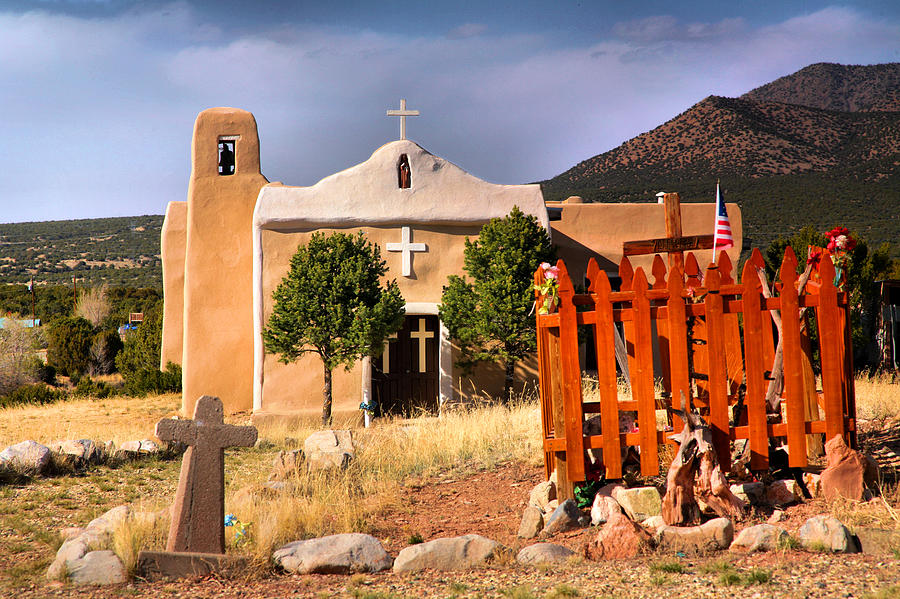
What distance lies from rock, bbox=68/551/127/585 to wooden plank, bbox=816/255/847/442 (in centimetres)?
567

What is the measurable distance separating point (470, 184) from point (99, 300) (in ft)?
89.6

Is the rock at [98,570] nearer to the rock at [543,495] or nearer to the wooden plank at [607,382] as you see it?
the rock at [543,495]

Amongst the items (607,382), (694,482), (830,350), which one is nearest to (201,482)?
(607,382)

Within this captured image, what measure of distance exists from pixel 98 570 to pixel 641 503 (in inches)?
161

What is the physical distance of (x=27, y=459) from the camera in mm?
9234

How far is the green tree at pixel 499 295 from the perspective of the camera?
13.0 metres

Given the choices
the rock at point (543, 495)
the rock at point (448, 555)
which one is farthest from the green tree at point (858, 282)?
the rock at point (448, 555)

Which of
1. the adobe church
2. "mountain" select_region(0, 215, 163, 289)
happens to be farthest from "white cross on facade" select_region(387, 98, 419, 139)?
"mountain" select_region(0, 215, 163, 289)

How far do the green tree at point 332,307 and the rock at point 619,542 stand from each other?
7.47m

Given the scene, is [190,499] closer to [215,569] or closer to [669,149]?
[215,569]

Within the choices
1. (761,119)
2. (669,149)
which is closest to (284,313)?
(669,149)

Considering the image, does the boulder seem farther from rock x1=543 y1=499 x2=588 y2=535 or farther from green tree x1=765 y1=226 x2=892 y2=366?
green tree x1=765 y1=226 x2=892 y2=366

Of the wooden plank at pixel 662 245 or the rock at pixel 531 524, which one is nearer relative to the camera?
the rock at pixel 531 524

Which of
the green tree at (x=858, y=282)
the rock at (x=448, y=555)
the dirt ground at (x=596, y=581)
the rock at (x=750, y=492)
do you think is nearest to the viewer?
the dirt ground at (x=596, y=581)
